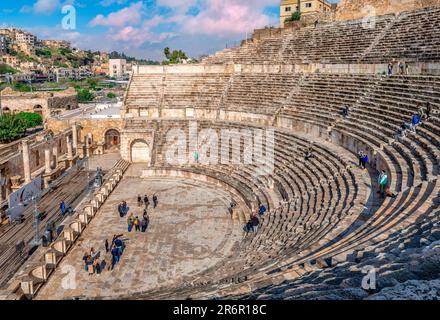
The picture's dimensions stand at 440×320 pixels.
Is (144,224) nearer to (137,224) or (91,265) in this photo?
Result: (137,224)

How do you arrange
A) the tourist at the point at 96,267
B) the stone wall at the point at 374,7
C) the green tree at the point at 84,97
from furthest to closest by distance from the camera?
1. the green tree at the point at 84,97
2. the stone wall at the point at 374,7
3. the tourist at the point at 96,267

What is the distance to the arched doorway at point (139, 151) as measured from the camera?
3194cm

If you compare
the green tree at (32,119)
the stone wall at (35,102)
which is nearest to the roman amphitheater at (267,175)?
the green tree at (32,119)

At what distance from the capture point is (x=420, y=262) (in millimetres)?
6418

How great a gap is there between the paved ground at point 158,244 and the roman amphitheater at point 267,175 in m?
0.08

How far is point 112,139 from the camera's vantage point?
3691 cm

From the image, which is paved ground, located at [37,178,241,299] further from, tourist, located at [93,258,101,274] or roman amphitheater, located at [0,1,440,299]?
tourist, located at [93,258,101,274]

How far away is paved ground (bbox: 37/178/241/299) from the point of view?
13.9m

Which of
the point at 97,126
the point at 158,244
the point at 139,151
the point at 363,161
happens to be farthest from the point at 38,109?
the point at 363,161

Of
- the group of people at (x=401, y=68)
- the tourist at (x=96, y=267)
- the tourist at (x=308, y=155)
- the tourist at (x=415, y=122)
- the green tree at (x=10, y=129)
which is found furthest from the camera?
the green tree at (x=10, y=129)

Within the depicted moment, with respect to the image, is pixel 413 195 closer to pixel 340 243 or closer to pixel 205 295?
pixel 340 243

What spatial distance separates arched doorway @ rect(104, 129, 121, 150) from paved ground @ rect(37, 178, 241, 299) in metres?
12.4

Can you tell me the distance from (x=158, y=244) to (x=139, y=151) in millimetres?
15990

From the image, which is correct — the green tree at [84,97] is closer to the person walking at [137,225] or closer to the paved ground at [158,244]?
the paved ground at [158,244]
